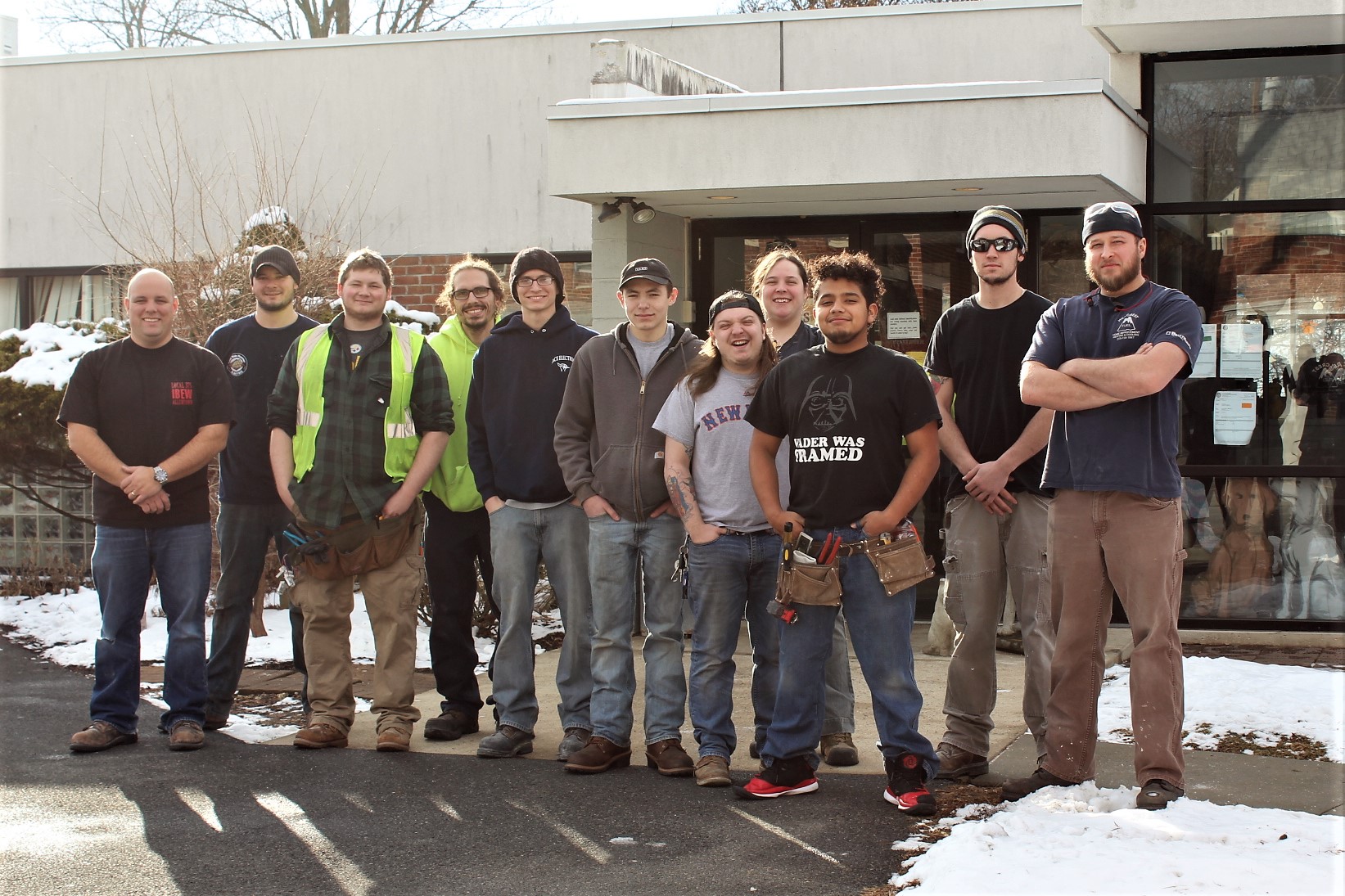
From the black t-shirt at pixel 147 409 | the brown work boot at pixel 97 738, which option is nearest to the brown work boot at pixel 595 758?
the brown work boot at pixel 97 738

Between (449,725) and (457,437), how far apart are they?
4.27ft

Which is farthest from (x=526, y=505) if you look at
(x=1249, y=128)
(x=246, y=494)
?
(x=1249, y=128)

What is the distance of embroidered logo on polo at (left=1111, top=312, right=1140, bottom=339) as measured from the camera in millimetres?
5000

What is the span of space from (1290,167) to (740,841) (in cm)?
596

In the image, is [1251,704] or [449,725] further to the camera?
[1251,704]

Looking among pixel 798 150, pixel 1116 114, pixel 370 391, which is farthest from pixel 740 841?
pixel 1116 114

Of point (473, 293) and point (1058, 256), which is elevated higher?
point (1058, 256)

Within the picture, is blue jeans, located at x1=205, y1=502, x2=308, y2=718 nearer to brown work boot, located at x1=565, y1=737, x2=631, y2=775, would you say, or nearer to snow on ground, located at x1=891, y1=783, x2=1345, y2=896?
brown work boot, located at x1=565, y1=737, x2=631, y2=775

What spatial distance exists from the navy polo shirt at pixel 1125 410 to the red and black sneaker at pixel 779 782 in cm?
142

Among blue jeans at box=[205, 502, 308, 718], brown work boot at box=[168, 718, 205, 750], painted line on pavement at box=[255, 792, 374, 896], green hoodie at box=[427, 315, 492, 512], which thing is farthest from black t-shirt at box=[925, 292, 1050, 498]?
brown work boot at box=[168, 718, 205, 750]

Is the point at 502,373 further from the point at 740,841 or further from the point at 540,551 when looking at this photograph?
the point at 740,841

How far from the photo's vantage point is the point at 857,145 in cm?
788

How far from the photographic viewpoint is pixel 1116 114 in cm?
789

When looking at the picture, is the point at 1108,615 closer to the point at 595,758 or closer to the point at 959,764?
the point at 959,764
